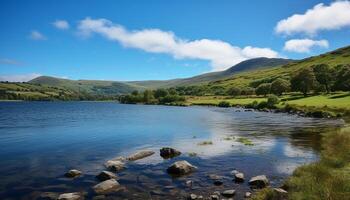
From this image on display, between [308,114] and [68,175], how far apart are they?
3165 inches

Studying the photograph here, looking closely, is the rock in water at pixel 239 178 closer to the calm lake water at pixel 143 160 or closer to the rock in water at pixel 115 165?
the calm lake water at pixel 143 160

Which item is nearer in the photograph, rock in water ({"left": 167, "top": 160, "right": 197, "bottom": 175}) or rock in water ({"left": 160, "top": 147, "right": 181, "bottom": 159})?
rock in water ({"left": 167, "top": 160, "right": 197, "bottom": 175})

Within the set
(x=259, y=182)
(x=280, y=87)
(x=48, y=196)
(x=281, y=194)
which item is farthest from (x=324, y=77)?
(x=48, y=196)

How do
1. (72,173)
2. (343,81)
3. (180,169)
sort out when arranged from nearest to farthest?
(72,173), (180,169), (343,81)

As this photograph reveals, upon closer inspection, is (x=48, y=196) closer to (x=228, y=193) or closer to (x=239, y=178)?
(x=228, y=193)

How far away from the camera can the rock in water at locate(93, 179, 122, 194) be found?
85.1ft

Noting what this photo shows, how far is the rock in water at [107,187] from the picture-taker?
25.9 metres

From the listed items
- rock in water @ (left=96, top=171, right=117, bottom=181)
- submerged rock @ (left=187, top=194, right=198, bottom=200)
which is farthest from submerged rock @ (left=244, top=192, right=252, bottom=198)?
rock in water @ (left=96, top=171, right=117, bottom=181)

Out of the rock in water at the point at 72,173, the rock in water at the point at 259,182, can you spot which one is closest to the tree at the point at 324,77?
the rock in water at the point at 259,182

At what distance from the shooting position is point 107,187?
26.5 m

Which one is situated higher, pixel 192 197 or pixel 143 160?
pixel 143 160

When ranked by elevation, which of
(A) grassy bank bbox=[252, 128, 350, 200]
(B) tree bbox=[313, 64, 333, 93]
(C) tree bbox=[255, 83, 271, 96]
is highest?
(B) tree bbox=[313, 64, 333, 93]

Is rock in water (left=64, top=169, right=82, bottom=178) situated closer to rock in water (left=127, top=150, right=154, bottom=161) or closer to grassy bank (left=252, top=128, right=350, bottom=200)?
rock in water (left=127, top=150, right=154, bottom=161)

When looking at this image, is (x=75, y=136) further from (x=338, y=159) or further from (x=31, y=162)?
(x=338, y=159)
